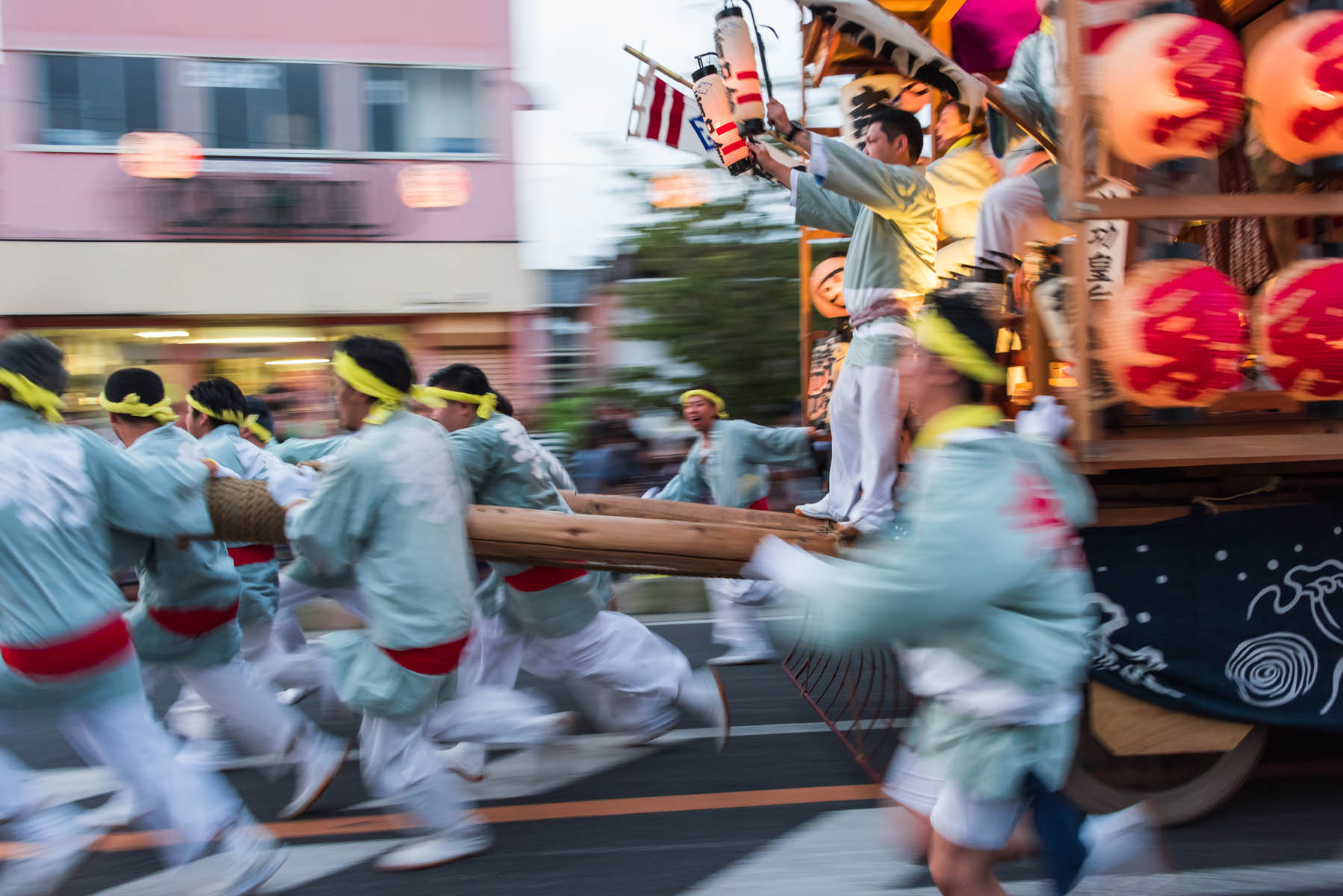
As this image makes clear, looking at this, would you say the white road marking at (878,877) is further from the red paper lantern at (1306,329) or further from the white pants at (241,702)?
the white pants at (241,702)

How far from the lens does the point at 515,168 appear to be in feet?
41.8

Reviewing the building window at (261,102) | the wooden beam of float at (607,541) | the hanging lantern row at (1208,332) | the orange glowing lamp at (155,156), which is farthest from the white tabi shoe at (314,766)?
the building window at (261,102)

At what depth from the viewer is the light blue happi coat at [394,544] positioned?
313 centimetres

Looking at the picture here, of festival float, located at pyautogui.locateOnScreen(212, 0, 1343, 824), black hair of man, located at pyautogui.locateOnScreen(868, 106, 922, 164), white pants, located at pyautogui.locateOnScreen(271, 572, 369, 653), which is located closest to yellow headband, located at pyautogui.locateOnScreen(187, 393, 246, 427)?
white pants, located at pyautogui.locateOnScreen(271, 572, 369, 653)

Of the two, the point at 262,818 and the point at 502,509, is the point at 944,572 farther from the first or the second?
the point at 262,818

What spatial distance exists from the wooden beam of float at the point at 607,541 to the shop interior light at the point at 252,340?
369 inches

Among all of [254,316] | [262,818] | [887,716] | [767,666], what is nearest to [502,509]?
[262,818]

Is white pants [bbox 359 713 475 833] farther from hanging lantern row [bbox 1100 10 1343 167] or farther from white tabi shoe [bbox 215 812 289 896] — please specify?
hanging lantern row [bbox 1100 10 1343 167]

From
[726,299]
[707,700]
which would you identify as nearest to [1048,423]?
[707,700]

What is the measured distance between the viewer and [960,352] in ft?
6.72

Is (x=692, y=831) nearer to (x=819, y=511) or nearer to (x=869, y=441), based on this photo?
(x=819, y=511)

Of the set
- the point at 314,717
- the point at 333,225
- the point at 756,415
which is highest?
the point at 333,225

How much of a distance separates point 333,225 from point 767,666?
28.9ft

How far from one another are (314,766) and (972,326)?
288 centimetres
